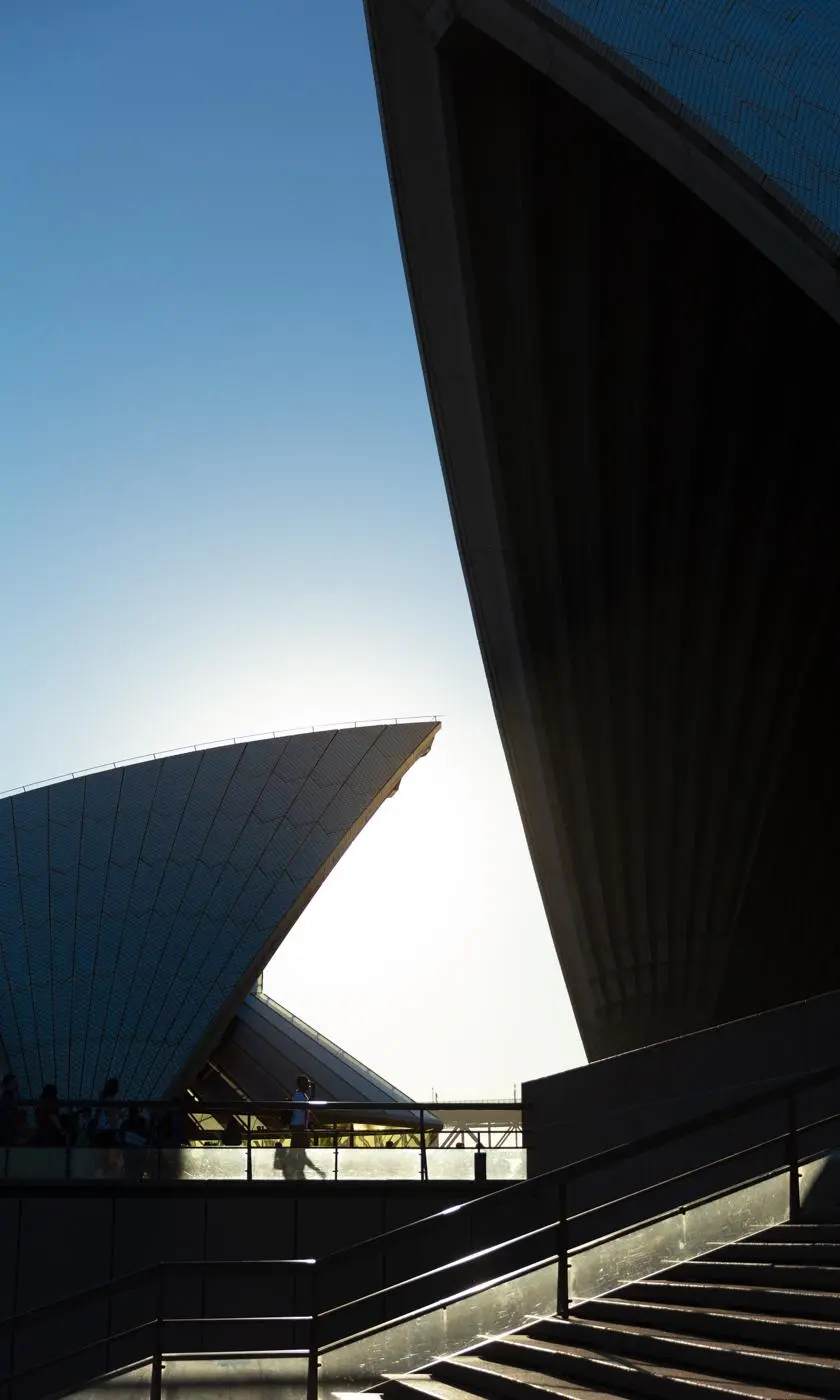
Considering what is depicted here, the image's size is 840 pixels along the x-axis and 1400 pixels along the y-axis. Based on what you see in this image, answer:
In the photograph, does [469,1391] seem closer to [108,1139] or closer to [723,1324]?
[723,1324]

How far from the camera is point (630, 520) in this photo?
686 inches

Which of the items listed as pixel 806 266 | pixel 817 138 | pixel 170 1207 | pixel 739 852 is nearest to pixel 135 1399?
pixel 170 1207

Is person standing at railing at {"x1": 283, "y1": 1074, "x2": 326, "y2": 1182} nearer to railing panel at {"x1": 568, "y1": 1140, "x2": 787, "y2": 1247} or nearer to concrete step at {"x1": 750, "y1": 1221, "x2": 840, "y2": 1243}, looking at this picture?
railing panel at {"x1": 568, "y1": 1140, "x2": 787, "y2": 1247}

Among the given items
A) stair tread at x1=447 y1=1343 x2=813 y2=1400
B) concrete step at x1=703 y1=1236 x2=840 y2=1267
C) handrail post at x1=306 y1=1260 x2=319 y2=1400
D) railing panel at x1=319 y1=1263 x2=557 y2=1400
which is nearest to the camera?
stair tread at x1=447 y1=1343 x2=813 y2=1400

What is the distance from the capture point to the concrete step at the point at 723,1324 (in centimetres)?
529

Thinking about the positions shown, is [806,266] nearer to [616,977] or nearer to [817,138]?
[817,138]

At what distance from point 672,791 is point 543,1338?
1213 centimetres

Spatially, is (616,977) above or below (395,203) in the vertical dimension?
below

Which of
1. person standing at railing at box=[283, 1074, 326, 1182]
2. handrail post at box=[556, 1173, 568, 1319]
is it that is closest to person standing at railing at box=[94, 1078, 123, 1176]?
person standing at railing at box=[283, 1074, 326, 1182]

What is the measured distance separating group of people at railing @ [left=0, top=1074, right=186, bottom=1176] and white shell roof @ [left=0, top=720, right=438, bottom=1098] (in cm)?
1336

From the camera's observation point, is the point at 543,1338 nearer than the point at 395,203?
Yes

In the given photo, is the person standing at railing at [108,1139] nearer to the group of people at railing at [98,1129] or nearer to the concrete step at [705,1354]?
the group of people at railing at [98,1129]

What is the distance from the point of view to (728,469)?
17.0m

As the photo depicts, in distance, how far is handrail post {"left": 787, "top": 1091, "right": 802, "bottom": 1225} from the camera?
6766mm
